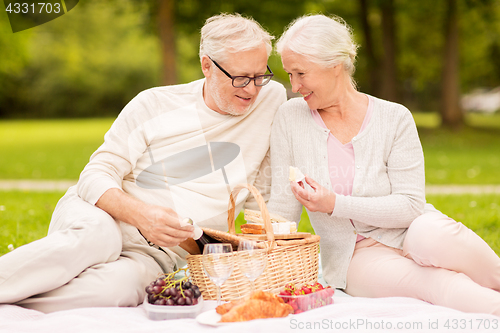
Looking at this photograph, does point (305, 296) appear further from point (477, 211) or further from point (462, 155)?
point (462, 155)

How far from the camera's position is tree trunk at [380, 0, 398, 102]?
59.3 ft

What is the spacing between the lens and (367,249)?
11.2 ft

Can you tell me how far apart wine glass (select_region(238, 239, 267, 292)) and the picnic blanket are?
0.94 ft

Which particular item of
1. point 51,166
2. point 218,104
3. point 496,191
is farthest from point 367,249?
point 51,166

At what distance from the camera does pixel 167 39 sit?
48.3 feet

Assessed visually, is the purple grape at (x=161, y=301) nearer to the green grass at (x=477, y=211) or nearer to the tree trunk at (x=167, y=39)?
the green grass at (x=477, y=211)

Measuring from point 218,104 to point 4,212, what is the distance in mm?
4039

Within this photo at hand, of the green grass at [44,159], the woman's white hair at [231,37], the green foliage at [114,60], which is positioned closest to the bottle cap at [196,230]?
the woman's white hair at [231,37]

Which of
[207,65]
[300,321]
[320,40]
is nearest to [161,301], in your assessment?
[300,321]

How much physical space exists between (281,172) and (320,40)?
0.89 metres

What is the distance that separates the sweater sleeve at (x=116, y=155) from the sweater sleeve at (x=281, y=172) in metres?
0.90

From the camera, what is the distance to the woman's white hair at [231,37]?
348 centimetres

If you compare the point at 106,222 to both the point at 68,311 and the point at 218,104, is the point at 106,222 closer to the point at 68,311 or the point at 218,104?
the point at 68,311

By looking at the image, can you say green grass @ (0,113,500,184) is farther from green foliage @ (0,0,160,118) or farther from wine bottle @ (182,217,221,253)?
green foliage @ (0,0,160,118)
